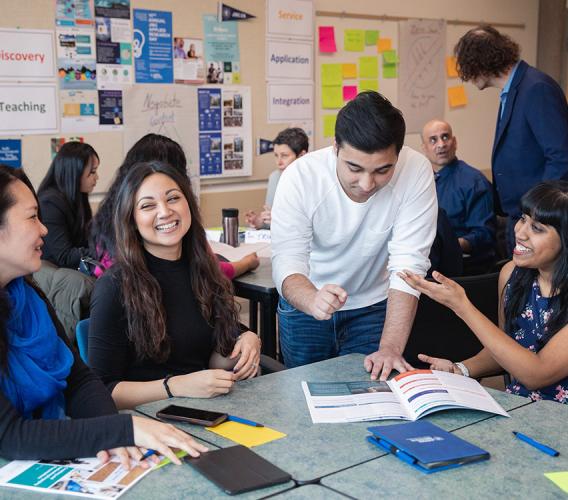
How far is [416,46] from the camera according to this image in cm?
615

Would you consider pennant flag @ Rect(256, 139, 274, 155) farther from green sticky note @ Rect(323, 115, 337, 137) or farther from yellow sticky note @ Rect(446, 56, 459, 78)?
yellow sticky note @ Rect(446, 56, 459, 78)

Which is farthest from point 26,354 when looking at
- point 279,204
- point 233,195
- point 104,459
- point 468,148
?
point 468,148

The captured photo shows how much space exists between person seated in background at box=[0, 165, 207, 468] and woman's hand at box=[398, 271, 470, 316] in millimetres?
745

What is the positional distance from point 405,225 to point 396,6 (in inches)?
161

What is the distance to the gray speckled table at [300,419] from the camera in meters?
1.50

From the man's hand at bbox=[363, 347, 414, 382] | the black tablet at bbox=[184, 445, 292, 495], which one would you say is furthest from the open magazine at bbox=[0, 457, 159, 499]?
the man's hand at bbox=[363, 347, 414, 382]

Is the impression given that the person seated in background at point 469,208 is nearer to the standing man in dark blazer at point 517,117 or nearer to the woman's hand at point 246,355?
the standing man in dark blazer at point 517,117

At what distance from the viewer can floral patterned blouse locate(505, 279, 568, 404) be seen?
223 centimetres

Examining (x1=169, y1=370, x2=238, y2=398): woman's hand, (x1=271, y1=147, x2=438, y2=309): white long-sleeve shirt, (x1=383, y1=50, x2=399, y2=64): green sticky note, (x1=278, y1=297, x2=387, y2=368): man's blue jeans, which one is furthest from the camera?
(x1=383, y1=50, x2=399, y2=64): green sticky note

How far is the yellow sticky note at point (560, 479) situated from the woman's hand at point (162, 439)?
651 millimetres

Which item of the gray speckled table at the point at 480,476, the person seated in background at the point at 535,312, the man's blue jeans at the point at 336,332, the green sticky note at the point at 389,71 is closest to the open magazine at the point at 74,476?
the gray speckled table at the point at 480,476

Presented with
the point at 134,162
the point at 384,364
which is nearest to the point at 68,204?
the point at 134,162

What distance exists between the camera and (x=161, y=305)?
2070 mm

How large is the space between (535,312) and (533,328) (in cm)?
5
